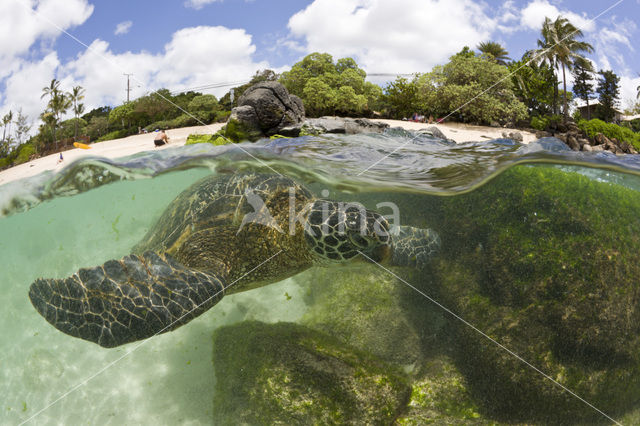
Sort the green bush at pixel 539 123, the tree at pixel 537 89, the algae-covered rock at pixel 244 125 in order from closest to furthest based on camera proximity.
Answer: the algae-covered rock at pixel 244 125, the green bush at pixel 539 123, the tree at pixel 537 89

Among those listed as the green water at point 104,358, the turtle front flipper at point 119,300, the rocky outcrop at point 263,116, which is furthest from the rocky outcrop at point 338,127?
the turtle front flipper at point 119,300

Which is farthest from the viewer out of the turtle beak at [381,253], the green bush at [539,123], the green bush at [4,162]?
the green bush at [539,123]

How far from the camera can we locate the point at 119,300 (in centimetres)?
375

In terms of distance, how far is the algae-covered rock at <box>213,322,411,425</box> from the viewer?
16.6 feet

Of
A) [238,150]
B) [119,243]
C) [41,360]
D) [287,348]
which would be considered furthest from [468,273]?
[119,243]

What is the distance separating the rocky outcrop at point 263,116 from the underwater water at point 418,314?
A: 5182 mm

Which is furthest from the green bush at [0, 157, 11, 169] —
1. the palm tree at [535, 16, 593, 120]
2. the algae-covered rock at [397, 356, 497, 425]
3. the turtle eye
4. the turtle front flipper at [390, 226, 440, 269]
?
the palm tree at [535, 16, 593, 120]

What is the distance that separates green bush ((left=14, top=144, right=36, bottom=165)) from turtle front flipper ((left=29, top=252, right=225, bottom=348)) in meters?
7.77

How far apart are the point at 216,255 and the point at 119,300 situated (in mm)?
1504

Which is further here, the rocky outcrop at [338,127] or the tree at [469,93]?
the tree at [469,93]

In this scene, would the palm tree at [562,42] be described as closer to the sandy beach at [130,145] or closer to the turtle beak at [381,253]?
the sandy beach at [130,145]

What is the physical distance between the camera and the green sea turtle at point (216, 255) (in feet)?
12.4

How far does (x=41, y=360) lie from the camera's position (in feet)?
22.6

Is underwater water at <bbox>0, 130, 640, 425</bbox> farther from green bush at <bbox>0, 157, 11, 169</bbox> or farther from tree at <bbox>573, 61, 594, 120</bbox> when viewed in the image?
tree at <bbox>573, 61, 594, 120</bbox>
